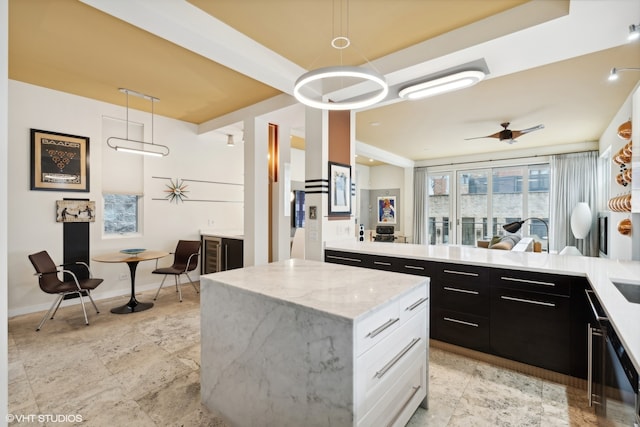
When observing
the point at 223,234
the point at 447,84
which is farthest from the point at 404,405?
the point at 223,234

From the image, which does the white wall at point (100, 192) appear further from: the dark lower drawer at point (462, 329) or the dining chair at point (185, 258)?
the dark lower drawer at point (462, 329)

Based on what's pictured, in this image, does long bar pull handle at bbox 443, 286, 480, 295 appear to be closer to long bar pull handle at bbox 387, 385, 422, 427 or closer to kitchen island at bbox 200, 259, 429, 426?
kitchen island at bbox 200, 259, 429, 426

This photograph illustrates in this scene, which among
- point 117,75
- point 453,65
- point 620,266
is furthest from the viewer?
point 117,75

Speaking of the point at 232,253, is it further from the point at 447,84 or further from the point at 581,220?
the point at 581,220

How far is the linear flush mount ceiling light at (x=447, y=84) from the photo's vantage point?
2518 mm

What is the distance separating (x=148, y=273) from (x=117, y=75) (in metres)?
2.90

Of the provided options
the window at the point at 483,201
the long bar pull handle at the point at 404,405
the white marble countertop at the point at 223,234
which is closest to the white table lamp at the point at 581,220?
the window at the point at 483,201

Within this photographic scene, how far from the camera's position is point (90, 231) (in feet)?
13.7

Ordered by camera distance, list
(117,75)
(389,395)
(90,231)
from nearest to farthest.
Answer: (389,395) → (117,75) → (90,231)

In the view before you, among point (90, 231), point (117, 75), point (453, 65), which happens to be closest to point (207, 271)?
point (90, 231)

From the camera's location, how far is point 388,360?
1.49 m

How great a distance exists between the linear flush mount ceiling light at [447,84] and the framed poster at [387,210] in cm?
673

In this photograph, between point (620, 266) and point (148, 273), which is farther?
point (148, 273)

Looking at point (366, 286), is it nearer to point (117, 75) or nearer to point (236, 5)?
point (236, 5)
